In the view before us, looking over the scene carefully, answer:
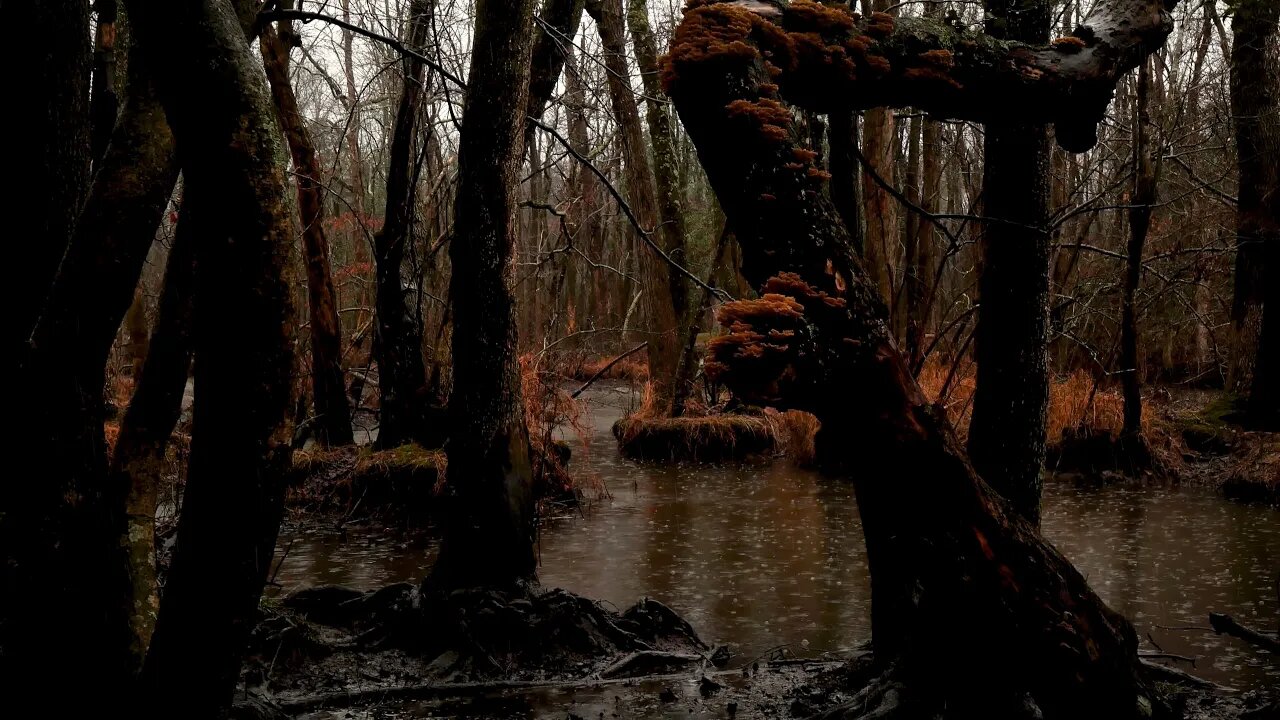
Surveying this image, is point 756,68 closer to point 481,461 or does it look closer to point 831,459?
point 481,461

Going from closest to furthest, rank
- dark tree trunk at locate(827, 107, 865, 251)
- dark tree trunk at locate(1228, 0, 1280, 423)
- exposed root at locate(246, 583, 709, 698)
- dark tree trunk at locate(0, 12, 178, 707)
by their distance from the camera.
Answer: dark tree trunk at locate(0, 12, 178, 707) → dark tree trunk at locate(827, 107, 865, 251) → exposed root at locate(246, 583, 709, 698) → dark tree trunk at locate(1228, 0, 1280, 423)

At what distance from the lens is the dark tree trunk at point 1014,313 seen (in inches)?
215

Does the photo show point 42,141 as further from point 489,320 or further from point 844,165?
point 844,165

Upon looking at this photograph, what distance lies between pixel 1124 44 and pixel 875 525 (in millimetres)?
2120

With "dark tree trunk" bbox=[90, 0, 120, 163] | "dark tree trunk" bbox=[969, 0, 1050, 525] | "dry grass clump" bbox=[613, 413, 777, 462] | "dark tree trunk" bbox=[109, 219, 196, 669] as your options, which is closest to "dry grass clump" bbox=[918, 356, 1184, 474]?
"dry grass clump" bbox=[613, 413, 777, 462]

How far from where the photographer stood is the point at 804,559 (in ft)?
31.4

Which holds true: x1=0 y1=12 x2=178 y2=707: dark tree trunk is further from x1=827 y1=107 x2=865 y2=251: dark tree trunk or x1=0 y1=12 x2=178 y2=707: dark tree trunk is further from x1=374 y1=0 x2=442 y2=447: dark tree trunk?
x1=374 y1=0 x2=442 y2=447: dark tree trunk

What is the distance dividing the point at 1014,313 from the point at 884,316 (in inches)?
68.7

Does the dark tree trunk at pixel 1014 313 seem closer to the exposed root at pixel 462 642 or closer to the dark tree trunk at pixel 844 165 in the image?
the dark tree trunk at pixel 844 165

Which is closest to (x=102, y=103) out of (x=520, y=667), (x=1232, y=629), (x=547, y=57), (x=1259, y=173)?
(x=520, y=667)

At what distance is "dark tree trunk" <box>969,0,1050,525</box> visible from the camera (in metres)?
5.47

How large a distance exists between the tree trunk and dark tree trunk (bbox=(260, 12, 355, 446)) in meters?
4.72

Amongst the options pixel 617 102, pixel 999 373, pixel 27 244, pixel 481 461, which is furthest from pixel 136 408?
pixel 617 102

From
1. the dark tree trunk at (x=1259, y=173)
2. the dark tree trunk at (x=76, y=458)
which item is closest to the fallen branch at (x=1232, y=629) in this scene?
the dark tree trunk at (x=76, y=458)
